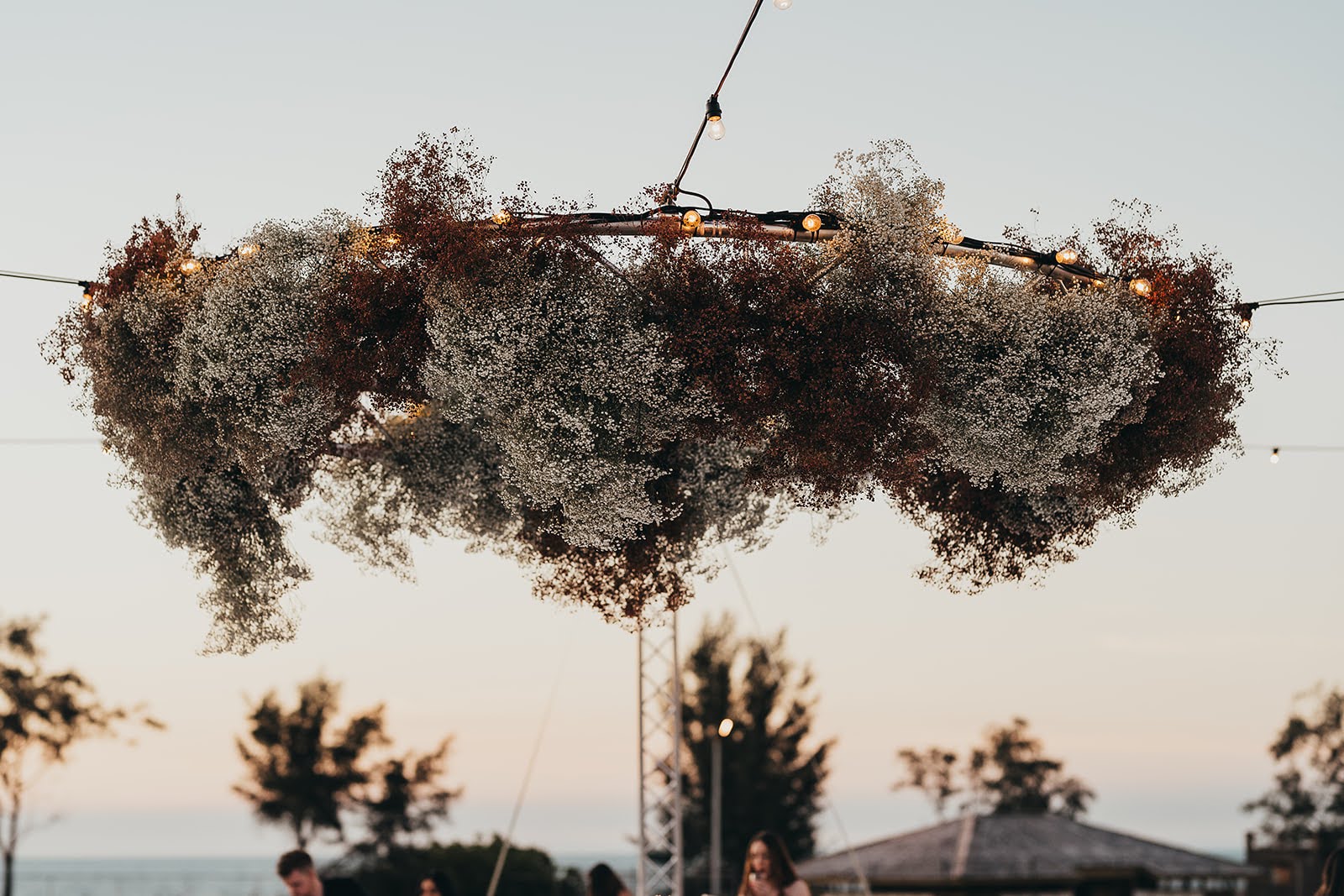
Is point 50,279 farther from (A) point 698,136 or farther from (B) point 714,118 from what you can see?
(B) point 714,118

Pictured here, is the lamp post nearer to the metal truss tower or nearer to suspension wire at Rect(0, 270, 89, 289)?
the metal truss tower

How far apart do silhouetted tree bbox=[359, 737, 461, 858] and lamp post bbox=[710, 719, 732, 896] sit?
5825mm

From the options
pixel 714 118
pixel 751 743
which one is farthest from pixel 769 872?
pixel 751 743

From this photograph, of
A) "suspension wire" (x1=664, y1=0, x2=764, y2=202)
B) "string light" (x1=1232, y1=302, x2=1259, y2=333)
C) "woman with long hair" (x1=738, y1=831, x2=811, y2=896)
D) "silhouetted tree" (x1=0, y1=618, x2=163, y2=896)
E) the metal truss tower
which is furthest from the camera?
"silhouetted tree" (x1=0, y1=618, x2=163, y2=896)

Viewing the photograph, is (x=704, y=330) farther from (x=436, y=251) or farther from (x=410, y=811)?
(x=410, y=811)

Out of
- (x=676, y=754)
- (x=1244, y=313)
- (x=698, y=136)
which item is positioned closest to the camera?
(x=698, y=136)

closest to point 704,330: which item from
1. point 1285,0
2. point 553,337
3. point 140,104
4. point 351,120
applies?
Result: point 553,337

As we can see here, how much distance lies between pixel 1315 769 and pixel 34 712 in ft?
107

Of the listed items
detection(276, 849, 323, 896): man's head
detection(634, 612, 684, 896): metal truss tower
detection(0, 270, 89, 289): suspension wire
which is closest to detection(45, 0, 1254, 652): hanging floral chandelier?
detection(0, 270, 89, 289): suspension wire

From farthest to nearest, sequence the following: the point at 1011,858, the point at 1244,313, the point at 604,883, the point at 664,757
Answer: the point at 1011,858, the point at 664,757, the point at 604,883, the point at 1244,313

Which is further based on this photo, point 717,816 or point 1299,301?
point 717,816

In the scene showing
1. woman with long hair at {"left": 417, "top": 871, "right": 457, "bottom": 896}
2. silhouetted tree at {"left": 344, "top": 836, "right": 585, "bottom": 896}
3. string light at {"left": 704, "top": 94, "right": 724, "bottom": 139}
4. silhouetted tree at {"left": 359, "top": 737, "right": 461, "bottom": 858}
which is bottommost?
woman with long hair at {"left": 417, "top": 871, "right": 457, "bottom": 896}

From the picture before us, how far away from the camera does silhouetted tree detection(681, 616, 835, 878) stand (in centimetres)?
4038

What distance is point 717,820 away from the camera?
33.6m
